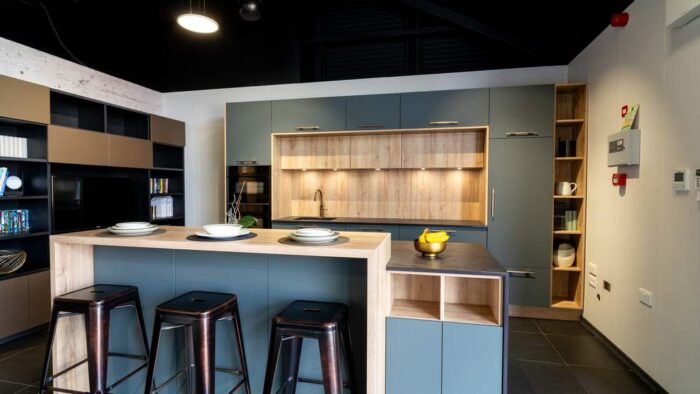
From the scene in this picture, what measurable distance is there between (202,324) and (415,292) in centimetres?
120

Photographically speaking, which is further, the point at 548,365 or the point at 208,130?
the point at 208,130

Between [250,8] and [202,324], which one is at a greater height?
[250,8]

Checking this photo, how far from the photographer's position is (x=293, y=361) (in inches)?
73.5

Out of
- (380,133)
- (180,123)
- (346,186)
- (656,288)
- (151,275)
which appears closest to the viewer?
(151,275)

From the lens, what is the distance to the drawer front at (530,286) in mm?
3557

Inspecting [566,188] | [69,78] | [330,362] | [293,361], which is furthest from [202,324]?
[69,78]

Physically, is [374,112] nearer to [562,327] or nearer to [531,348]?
[531,348]

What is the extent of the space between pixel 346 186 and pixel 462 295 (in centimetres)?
266

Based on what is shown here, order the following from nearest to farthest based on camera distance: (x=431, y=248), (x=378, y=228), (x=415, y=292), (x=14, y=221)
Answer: (x=431, y=248)
(x=415, y=292)
(x=14, y=221)
(x=378, y=228)

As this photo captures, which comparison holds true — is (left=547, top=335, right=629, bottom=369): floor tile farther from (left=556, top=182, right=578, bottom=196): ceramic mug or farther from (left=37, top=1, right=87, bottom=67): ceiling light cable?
(left=37, top=1, right=87, bottom=67): ceiling light cable

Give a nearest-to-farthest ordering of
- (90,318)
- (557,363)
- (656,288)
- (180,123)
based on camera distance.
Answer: (90,318), (656,288), (557,363), (180,123)

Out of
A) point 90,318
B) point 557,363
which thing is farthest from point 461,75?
point 90,318

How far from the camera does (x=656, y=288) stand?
7.62 feet

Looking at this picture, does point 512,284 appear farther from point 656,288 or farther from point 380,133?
point 380,133
